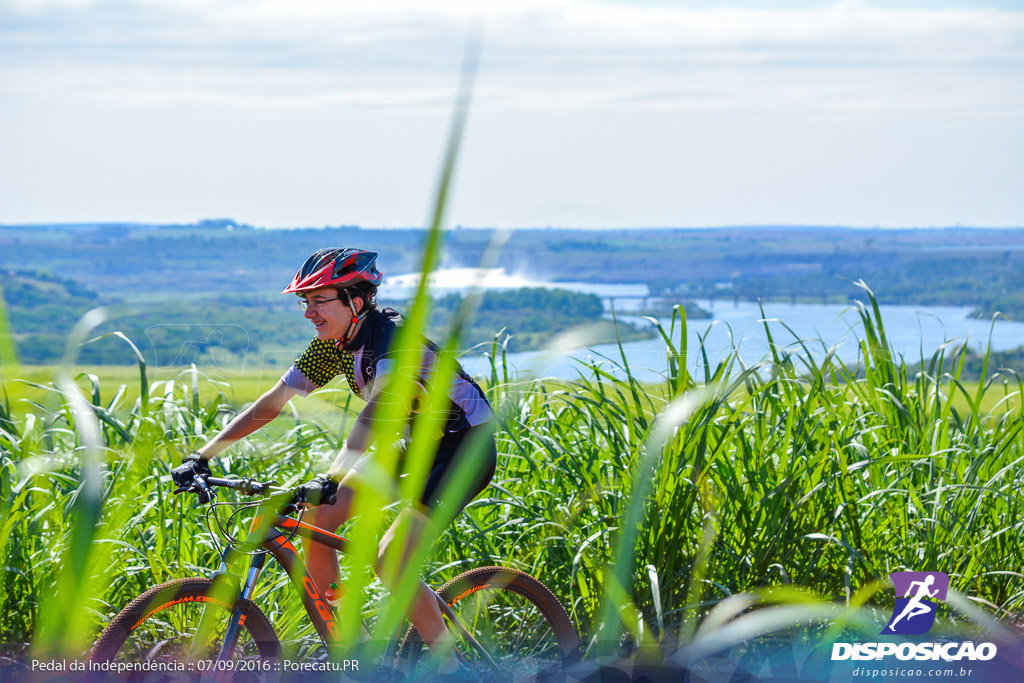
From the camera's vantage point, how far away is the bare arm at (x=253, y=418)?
3172 millimetres

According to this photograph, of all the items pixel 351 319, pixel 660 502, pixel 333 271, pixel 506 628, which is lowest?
pixel 506 628

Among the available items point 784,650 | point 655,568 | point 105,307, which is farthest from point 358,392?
point 784,650

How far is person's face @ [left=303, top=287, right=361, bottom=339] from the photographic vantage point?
123 inches

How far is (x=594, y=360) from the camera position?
429cm

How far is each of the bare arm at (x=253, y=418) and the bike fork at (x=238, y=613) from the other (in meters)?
0.41

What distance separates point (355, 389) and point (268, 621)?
0.84 m

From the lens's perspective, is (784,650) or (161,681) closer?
(161,681)

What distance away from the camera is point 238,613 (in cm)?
299

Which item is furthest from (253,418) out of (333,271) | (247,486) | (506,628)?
(506,628)

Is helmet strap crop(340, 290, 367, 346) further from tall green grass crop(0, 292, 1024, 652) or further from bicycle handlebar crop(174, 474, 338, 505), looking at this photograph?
tall green grass crop(0, 292, 1024, 652)

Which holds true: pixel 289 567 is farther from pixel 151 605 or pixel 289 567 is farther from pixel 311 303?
pixel 311 303

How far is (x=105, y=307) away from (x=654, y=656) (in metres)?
2.90

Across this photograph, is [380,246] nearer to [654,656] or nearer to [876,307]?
[654,656]

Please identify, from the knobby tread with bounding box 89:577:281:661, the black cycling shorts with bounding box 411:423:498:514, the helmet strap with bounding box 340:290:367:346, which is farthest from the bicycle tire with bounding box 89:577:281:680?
the helmet strap with bounding box 340:290:367:346
